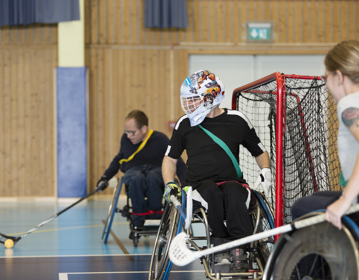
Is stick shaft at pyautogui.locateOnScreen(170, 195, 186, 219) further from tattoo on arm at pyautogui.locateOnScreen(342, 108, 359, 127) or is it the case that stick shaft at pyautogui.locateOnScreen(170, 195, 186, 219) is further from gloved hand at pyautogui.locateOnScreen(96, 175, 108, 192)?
gloved hand at pyautogui.locateOnScreen(96, 175, 108, 192)

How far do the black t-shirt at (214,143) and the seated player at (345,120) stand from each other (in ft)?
3.34

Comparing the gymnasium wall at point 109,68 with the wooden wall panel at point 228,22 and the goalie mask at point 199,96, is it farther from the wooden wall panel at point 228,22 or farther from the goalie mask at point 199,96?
the goalie mask at point 199,96

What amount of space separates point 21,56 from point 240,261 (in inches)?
332

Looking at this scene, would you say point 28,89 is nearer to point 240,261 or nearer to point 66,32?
point 66,32

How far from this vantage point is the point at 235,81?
1036cm

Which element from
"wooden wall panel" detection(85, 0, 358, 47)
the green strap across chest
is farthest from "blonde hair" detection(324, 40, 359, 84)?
"wooden wall panel" detection(85, 0, 358, 47)

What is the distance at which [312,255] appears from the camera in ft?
7.52

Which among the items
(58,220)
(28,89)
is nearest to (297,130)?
(58,220)

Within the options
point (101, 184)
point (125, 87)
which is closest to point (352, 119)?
point (101, 184)

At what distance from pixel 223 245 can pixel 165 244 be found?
906mm

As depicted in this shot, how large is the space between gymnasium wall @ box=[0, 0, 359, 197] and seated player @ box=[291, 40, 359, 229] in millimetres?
7969

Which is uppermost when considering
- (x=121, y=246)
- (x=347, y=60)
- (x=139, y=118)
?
(x=347, y=60)

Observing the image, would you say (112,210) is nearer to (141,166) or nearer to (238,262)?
(141,166)

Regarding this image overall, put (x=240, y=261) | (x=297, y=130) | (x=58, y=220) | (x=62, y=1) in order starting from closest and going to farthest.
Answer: (x=240, y=261)
(x=297, y=130)
(x=58, y=220)
(x=62, y=1)
